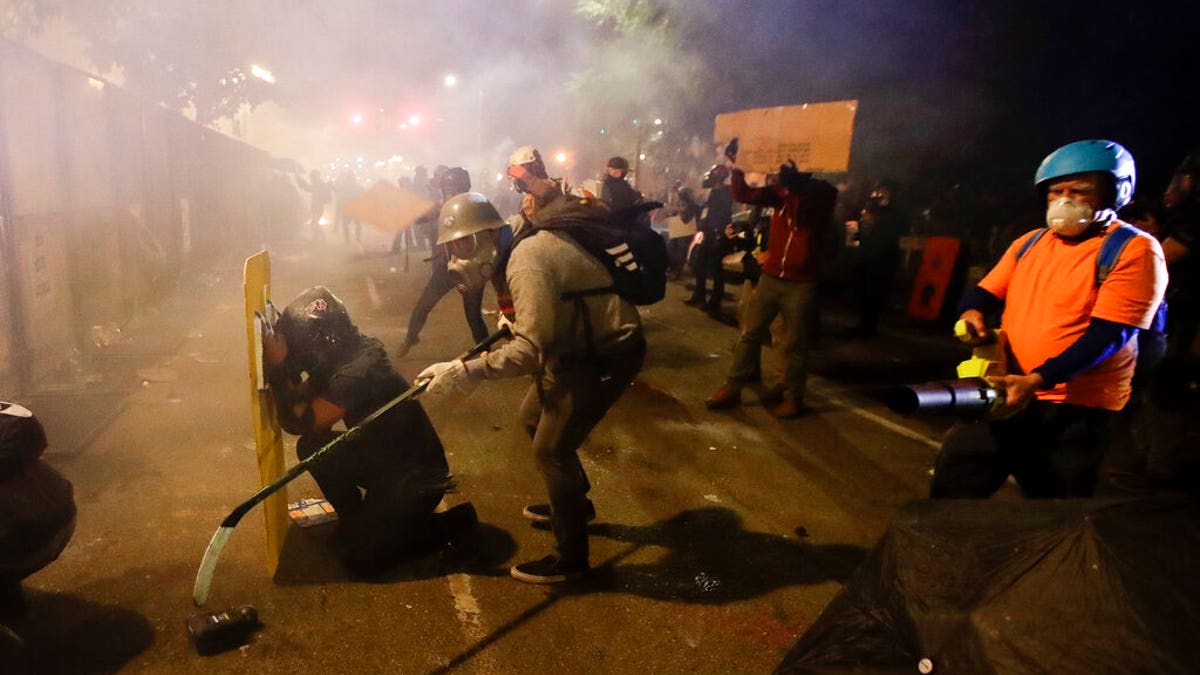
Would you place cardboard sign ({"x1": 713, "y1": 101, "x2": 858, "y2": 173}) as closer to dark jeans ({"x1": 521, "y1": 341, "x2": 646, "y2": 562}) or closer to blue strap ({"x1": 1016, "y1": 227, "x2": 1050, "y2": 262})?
blue strap ({"x1": 1016, "y1": 227, "x2": 1050, "y2": 262})

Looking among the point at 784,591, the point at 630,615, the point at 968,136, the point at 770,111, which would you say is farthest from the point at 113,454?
Answer: the point at 968,136

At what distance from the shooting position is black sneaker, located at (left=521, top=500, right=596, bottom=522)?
384 centimetres

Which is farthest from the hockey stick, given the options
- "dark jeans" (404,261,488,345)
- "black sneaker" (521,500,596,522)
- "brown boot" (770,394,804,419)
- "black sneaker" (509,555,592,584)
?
"brown boot" (770,394,804,419)

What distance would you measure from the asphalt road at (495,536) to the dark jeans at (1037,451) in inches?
40.2

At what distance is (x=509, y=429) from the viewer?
5258 mm

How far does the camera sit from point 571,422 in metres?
3.11

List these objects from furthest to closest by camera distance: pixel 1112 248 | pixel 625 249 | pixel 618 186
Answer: pixel 618 186, pixel 625 249, pixel 1112 248

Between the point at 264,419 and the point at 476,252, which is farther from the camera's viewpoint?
the point at 476,252

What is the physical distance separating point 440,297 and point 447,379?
4.16m

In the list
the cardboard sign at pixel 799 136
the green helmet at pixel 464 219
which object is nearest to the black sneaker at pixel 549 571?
the green helmet at pixel 464 219

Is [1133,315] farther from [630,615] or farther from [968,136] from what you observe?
[968,136]

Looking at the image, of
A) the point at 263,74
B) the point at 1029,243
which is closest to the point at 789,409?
the point at 1029,243

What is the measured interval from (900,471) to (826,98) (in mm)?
11411

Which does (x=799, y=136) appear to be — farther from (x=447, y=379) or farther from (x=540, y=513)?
(x=447, y=379)
